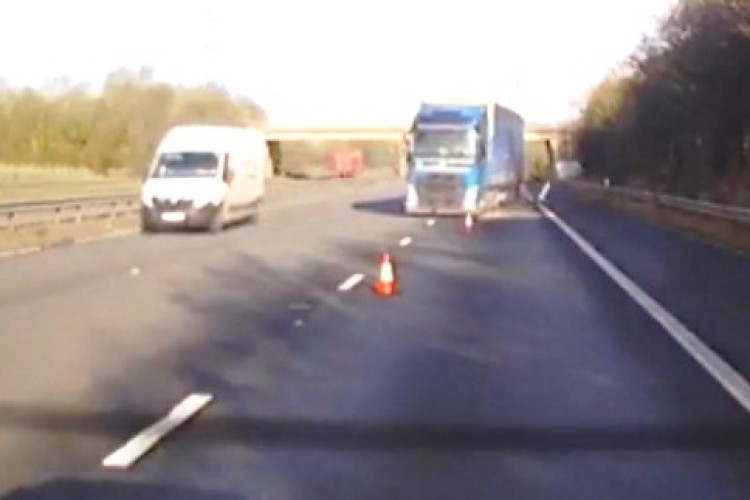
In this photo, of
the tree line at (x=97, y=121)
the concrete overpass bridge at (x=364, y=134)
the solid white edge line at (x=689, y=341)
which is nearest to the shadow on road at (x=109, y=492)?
the solid white edge line at (x=689, y=341)

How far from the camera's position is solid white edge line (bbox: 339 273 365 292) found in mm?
25312

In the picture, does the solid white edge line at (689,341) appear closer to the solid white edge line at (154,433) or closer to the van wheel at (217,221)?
the solid white edge line at (154,433)

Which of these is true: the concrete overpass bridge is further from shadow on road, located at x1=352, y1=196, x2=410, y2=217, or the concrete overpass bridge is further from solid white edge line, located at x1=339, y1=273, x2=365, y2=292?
solid white edge line, located at x1=339, y1=273, x2=365, y2=292

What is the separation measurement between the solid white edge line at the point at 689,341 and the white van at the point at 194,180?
51.5 ft

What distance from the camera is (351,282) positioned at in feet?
87.2

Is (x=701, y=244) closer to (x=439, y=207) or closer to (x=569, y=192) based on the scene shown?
(x=439, y=207)

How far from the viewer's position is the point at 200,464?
10469 millimetres

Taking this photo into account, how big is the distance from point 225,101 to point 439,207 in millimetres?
65424

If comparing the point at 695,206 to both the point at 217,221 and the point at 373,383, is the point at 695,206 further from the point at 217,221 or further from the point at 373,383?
the point at 373,383

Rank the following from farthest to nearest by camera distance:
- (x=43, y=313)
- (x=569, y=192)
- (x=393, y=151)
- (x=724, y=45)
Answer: (x=393, y=151)
(x=569, y=192)
(x=724, y=45)
(x=43, y=313)

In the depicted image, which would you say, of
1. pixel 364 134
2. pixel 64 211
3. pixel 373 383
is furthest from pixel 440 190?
pixel 364 134

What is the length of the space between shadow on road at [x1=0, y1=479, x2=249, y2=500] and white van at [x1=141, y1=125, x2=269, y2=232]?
3599 cm

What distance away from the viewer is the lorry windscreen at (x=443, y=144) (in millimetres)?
55906

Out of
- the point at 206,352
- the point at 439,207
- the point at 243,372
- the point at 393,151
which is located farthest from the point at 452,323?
the point at 393,151
